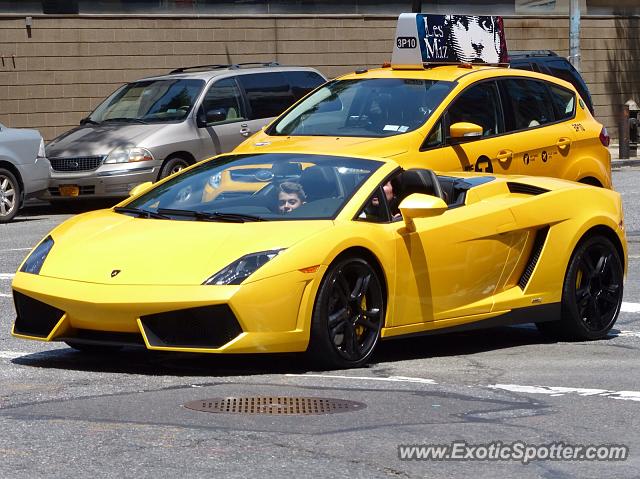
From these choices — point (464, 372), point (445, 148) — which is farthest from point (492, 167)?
point (464, 372)

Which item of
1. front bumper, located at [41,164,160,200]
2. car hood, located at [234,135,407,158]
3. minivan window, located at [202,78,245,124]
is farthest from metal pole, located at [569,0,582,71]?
car hood, located at [234,135,407,158]

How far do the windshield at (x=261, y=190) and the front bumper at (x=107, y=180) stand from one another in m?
10.1

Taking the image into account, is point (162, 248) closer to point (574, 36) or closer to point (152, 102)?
point (152, 102)

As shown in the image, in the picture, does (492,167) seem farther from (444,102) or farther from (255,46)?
(255,46)

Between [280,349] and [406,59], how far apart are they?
21.5 feet

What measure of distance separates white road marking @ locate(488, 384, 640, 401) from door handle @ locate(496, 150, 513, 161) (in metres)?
5.61

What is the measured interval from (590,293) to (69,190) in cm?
1134

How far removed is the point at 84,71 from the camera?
89.8 ft

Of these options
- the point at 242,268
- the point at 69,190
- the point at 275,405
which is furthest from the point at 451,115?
the point at 69,190

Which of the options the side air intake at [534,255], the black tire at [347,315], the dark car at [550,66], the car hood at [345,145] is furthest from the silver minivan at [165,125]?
the black tire at [347,315]

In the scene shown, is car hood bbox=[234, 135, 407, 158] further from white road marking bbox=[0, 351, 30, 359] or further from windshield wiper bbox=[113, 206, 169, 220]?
white road marking bbox=[0, 351, 30, 359]

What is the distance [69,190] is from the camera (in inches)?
776

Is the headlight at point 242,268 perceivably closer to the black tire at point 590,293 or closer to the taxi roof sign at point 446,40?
the black tire at point 590,293

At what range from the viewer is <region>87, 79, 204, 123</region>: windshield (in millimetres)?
20156
